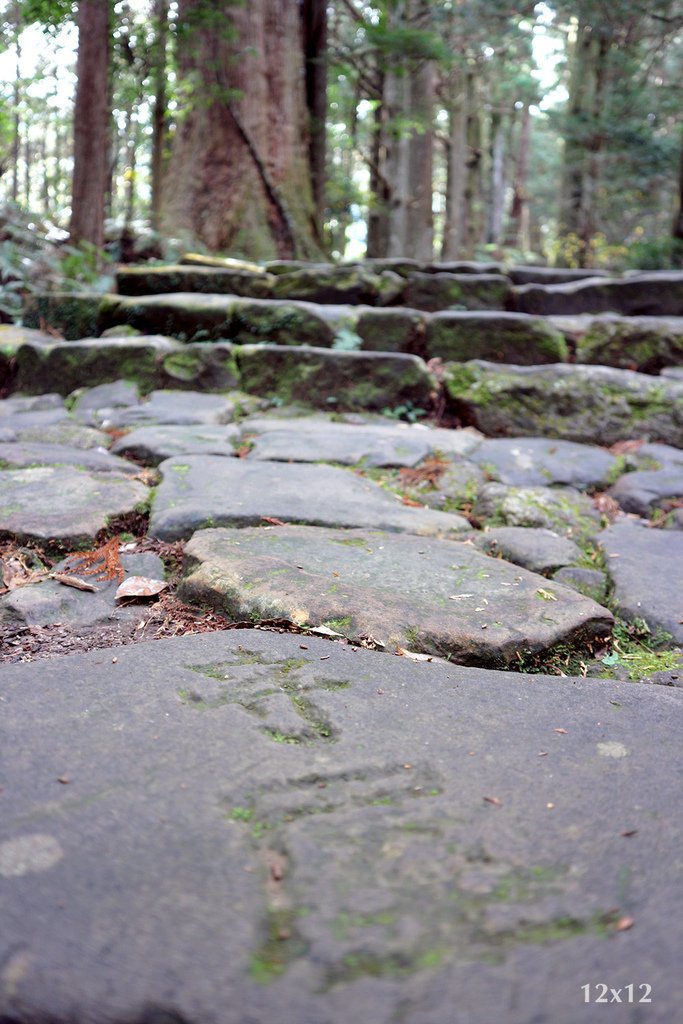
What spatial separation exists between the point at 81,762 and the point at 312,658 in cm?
47

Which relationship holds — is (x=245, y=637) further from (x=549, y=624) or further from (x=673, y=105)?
(x=673, y=105)

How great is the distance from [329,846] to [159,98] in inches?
404

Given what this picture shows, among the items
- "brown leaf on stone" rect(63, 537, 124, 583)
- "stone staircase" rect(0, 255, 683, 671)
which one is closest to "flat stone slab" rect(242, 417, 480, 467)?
"stone staircase" rect(0, 255, 683, 671)

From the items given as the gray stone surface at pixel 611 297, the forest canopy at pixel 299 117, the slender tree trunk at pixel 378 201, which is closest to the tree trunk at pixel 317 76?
the forest canopy at pixel 299 117

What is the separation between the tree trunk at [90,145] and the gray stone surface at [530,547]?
5.47m

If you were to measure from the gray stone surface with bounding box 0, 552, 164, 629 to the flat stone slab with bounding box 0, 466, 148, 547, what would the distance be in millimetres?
213

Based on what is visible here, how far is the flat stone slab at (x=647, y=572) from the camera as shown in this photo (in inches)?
71.2

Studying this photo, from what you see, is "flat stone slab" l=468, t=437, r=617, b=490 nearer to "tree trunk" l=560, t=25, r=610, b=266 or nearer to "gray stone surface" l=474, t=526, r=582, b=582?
"gray stone surface" l=474, t=526, r=582, b=582

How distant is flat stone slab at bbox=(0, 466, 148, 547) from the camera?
78.8 inches

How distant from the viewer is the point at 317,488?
8.14ft

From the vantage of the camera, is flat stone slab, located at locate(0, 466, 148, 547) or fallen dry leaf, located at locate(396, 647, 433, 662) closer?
fallen dry leaf, located at locate(396, 647, 433, 662)

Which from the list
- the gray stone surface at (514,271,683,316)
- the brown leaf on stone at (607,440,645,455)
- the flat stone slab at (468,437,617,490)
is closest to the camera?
the flat stone slab at (468,437,617,490)

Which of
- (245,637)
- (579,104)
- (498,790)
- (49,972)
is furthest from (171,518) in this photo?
(579,104)

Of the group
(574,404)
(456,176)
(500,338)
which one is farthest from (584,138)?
(574,404)
